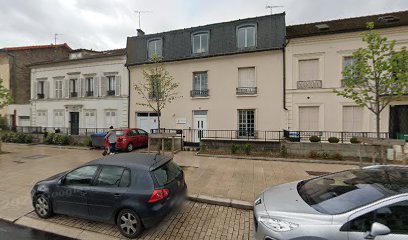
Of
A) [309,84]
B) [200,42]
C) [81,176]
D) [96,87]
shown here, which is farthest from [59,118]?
[309,84]

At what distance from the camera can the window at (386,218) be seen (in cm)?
229

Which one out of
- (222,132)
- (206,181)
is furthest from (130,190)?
(222,132)

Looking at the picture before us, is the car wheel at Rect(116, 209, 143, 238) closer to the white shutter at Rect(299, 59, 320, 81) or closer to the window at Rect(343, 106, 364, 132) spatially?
the white shutter at Rect(299, 59, 320, 81)

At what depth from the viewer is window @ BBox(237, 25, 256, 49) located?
13.9 metres

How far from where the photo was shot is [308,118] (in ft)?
42.6

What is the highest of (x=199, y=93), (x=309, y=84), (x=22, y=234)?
(x=309, y=84)

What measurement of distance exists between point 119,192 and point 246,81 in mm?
11915

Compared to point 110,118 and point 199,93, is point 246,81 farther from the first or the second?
point 110,118

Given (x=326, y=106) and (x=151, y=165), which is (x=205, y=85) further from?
(x=151, y=165)

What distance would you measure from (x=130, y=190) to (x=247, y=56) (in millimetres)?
12221

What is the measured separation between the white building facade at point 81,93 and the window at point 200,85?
5.56m

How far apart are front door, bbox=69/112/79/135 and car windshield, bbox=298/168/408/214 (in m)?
19.3

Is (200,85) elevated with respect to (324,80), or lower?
elevated

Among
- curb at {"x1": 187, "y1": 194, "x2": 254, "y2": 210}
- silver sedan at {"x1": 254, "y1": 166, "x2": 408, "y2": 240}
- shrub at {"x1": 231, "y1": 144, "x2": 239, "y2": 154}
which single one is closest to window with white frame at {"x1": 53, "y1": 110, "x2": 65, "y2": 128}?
shrub at {"x1": 231, "y1": 144, "x2": 239, "y2": 154}
